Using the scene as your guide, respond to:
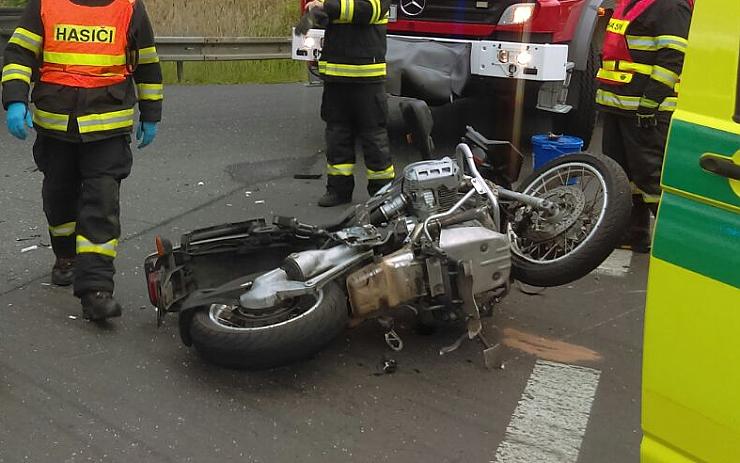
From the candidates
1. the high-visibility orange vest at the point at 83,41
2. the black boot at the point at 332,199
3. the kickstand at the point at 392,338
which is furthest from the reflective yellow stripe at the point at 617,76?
the high-visibility orange vest at the point at 83,41

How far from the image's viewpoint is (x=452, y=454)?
10.1 feet

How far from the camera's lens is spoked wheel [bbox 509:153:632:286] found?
3758 mm

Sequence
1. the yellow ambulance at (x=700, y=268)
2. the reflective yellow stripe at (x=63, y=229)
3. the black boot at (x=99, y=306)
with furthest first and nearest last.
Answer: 1. the reflective yellow stripe at (x=63, y=229)
2. the black boot at (x=99, y=306)
3. the yellow ambulance at (x=700, y=268)

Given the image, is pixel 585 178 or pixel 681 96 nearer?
pixel 681 96

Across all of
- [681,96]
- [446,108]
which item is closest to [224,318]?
[681,96]

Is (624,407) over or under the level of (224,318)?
under

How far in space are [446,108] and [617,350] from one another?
519 centimetres

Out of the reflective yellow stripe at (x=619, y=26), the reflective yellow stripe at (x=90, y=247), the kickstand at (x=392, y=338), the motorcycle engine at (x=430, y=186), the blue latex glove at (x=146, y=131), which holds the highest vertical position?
the reflective yellow stripe at (x=619, y=26)

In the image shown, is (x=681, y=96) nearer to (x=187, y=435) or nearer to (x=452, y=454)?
(x=452, y=454)

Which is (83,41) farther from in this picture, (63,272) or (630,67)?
(630,67)

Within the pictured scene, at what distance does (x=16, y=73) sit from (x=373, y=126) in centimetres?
254

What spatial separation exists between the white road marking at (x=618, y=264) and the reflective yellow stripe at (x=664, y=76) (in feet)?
3.32

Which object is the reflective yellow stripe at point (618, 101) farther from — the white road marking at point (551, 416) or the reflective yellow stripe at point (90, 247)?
the reflective yellow stripe at point (90, 247)

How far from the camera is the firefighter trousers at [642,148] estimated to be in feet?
16.3
